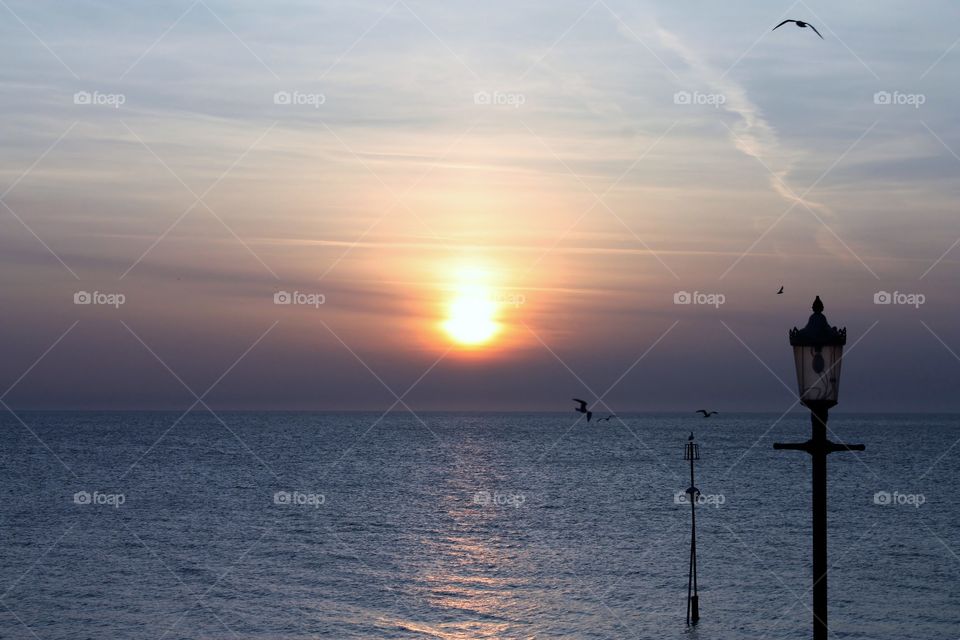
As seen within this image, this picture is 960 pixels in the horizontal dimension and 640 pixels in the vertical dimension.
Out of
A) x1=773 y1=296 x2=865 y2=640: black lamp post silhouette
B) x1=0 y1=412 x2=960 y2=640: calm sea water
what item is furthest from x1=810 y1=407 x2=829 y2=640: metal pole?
x1=0 y1=412 x2=960 y2=640: calm sea water

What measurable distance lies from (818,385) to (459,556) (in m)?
60.3

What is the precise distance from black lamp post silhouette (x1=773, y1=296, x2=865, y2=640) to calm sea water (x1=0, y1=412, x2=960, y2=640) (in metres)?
37.2

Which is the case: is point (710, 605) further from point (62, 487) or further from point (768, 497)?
point (62, 487)

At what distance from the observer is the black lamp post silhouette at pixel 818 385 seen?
8.89 metres

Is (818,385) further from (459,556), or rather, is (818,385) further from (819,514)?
(459,556)

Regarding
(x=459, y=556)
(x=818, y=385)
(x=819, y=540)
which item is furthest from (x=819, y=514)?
(x=459, y=556)

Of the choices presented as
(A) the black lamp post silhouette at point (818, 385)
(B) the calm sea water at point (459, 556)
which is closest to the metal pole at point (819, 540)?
(A) the black lamp post silhouette at point (818, 385)

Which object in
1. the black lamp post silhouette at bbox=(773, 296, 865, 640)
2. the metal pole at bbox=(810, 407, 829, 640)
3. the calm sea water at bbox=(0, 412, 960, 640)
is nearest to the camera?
the metal pole at bbox=(810, 407, 829, 640)

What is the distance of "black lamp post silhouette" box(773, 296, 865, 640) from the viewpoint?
8.89 metres

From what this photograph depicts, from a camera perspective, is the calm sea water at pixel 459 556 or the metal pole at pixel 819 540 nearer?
the metal pole at pixel 819 540

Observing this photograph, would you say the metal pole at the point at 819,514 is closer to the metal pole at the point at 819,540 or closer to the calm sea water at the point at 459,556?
the metal pole at the point at 819,540

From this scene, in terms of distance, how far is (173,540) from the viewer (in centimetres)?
7600

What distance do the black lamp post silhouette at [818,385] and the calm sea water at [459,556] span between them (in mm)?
37169

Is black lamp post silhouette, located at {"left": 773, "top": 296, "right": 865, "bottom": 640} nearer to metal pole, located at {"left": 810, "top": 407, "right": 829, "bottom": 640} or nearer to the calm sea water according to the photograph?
metal pole, located at {"left": 810, "top": 407, "right": 829, "bottom": 640}
